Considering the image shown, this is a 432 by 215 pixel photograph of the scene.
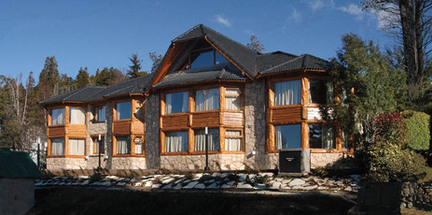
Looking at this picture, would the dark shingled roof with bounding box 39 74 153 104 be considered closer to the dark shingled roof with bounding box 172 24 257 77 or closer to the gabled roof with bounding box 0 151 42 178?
the dark shingled roof with bounding box 172 24 257 77

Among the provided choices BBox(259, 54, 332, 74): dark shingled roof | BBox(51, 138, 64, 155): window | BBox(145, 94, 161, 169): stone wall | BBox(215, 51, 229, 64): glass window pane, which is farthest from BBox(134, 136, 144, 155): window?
BBox(259, 54, 332, 74): dark shingled roof

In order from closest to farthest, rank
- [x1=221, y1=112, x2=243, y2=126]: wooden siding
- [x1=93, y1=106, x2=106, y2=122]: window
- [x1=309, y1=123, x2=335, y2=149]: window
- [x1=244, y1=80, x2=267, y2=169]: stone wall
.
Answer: [x1=309, y1=123, x2=335, y2=149]: window, [x1=244, y1=80, x2=267, y2=169]: stone wall, [x1=221, y1=112, x2=243, y2=126]: wooden siding, [x1=93, y1=106, x2=106, y2=122]: window

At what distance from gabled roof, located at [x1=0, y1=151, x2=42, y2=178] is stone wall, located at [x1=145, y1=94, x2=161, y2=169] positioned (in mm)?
11253

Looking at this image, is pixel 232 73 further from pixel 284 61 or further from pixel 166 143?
pixel 166 143

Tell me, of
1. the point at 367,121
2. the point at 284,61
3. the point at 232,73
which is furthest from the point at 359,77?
the point at 232,73

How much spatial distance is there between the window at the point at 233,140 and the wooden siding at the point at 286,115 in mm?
2559

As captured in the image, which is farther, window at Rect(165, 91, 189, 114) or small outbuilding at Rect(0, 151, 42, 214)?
window at Rect(165, 91, 189, 114)

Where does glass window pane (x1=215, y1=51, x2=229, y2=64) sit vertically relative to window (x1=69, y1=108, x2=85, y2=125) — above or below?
above

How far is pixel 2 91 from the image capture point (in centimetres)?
6103

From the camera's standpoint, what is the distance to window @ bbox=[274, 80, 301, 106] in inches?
1014

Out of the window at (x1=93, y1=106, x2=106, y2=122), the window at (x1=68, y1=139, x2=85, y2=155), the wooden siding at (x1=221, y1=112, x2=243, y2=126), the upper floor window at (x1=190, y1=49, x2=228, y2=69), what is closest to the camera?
the wooden siding at (x1=221, y1=112, x2=243, y2=126)

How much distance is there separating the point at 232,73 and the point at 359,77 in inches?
293

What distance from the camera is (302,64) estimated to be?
2569cm

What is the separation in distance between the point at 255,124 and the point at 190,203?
36.0ft
